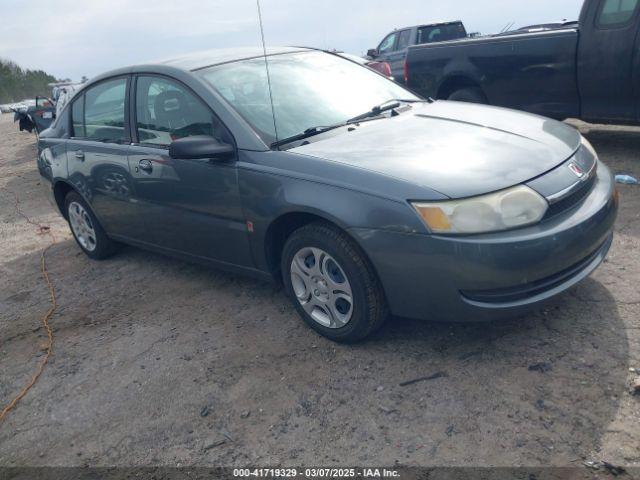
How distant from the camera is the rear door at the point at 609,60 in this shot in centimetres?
→ 602

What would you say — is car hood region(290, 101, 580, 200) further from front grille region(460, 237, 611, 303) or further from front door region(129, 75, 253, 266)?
front door region(129, 75, 253, 266)

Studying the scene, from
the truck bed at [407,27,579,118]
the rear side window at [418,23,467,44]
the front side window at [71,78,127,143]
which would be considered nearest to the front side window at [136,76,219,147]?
the front side window at [71,78,127,143]

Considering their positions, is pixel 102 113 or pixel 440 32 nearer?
pixel 102 113

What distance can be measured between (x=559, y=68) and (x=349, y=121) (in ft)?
12.9

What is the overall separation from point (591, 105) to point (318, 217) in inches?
181

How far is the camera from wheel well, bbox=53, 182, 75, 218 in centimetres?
539

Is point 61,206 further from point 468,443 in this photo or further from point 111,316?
point 468,443

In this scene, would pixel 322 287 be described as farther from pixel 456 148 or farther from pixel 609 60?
pixel 609 60

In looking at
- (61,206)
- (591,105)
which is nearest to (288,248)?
(61,206)

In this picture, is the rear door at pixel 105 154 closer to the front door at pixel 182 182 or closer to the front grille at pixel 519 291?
the front door at pixel 182 182

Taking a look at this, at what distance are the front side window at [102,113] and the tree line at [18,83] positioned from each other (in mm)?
64666

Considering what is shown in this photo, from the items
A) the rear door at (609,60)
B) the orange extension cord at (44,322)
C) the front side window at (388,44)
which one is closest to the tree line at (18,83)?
the front side window at (388,44)

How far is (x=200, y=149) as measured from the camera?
135 inches

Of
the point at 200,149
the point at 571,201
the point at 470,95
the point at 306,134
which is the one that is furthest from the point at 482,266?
the point at 470,95
